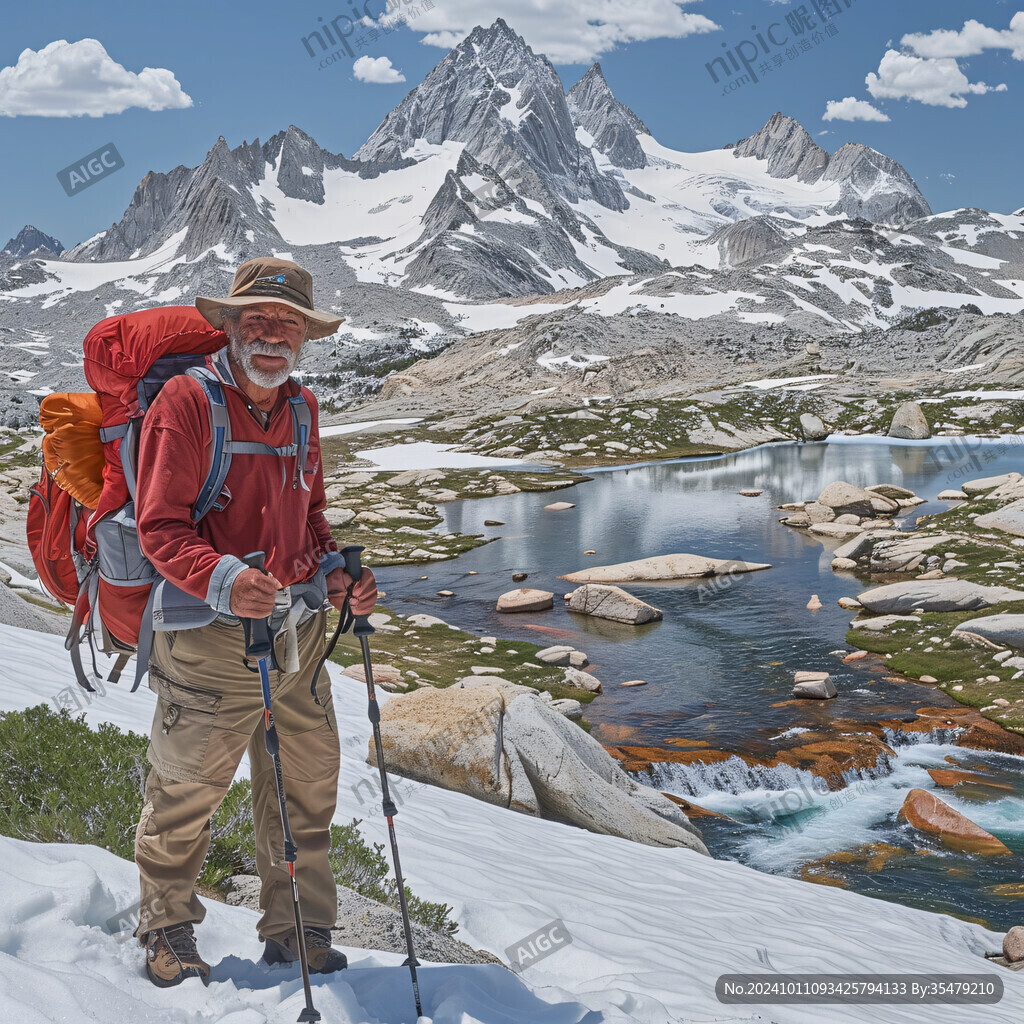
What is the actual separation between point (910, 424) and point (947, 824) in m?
63.4

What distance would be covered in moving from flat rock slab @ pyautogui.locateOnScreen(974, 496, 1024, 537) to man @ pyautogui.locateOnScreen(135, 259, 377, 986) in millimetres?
31806

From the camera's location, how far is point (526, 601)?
26594mm

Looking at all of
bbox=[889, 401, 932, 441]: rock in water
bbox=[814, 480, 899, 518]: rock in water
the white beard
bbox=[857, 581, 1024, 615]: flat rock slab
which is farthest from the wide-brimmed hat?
bbox=[889, 401, 932, 441]: rock in water

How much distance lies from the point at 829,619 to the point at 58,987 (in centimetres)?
2326

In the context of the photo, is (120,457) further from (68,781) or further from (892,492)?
(892,492)

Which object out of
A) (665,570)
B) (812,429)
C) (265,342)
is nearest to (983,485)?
(665,570)

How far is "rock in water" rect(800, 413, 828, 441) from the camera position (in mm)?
73500

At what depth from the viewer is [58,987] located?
3.71 meters

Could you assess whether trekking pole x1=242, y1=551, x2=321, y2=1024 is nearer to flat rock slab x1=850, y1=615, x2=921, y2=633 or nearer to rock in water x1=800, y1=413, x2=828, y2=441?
flat rock slab x1=850, y1=615, x2=921, y2=633

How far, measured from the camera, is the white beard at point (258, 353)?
4461 mm

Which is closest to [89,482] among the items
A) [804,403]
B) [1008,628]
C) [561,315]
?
[1008,628]

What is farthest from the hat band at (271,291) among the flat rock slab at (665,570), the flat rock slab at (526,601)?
the flat rock slab at (665,570)

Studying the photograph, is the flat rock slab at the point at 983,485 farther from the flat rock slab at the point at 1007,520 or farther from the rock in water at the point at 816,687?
the rock in water at the point at 816,687

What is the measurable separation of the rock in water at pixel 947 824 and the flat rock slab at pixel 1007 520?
1995 centimetres
